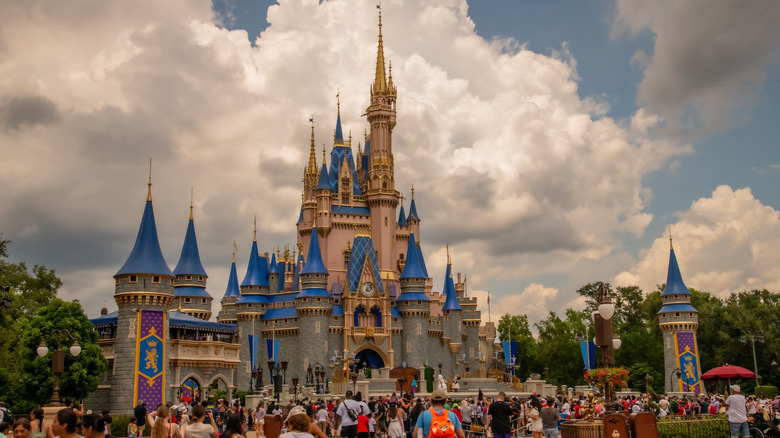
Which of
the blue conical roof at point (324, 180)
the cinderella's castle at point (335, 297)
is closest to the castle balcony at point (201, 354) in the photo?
the cinderella's castle at point (335, 297)

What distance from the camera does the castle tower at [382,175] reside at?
247 ft

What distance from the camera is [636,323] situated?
87375 mm

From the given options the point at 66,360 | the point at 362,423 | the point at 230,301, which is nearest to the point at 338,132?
the point at 230,301

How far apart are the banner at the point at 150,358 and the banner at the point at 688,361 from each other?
38.3m

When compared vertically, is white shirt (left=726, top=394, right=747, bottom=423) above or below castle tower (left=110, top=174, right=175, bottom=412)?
below

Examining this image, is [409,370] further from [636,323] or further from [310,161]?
[636,323]

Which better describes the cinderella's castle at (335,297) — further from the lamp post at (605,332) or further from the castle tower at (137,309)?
the lamp post at (605,332)

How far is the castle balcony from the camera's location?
48.0 metres

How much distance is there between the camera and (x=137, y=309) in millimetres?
43000

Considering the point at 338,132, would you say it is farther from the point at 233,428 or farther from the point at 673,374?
the point at 233,428

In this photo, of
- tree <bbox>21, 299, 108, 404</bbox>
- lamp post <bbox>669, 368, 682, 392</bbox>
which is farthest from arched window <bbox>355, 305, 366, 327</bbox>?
tree <bbox>21, 299, 108, 404</bbox>

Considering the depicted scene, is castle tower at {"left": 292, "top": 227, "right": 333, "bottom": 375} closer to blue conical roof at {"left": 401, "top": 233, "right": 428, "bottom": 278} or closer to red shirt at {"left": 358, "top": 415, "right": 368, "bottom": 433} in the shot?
blue conical roof at {"left": 401, "top": 233, "right": 428, "bottom": 278}

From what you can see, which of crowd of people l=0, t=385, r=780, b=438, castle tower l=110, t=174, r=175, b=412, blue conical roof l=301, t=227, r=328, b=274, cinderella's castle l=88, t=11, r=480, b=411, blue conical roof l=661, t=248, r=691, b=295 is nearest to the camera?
crowd of people l=0, t=385, r=780, b=438

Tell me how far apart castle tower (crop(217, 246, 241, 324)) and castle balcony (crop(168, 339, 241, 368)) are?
20690 mm
